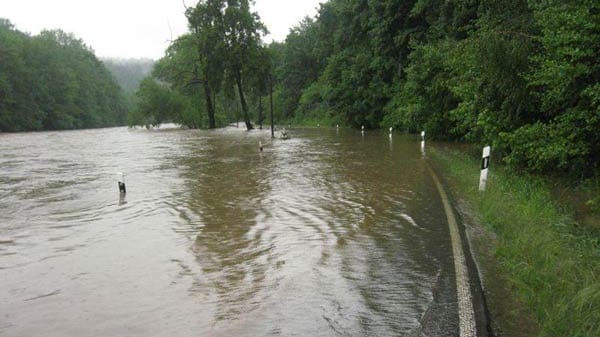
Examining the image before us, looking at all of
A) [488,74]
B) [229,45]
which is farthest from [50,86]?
[488,74]

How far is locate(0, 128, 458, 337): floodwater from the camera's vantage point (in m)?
4.48

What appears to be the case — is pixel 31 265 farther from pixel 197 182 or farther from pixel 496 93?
pixel 496 93

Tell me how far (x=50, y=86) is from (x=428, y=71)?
3280 inches

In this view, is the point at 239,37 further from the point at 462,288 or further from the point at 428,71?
the point at 462,288

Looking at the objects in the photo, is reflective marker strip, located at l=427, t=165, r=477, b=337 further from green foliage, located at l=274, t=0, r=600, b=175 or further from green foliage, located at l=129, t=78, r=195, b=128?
green foliage, located at l=129, t=78, r=195, b=128

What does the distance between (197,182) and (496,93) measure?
369 inches

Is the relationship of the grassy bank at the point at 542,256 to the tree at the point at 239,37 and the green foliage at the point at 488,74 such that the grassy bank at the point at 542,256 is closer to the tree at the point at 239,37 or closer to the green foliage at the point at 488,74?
the green foliage at the point at 488,74

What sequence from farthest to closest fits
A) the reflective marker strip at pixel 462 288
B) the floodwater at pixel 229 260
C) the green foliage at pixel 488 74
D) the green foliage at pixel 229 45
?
the green foliage at pixel 229 45, the green foliage at pixel 488 74, the floodwater at pixel 229 260, the reflective marker strip at pixel 462 288

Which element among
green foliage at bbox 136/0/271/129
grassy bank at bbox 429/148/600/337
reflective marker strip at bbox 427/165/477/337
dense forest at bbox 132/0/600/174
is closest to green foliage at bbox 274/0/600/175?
dense forest at bbox 132/0/600/174

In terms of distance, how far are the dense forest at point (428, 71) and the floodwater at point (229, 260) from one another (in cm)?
Answer: 362

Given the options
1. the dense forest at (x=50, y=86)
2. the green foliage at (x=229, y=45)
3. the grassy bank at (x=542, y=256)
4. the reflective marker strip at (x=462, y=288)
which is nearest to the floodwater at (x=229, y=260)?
the reflective marker strip at (x=462, y=288)

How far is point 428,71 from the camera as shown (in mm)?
23703

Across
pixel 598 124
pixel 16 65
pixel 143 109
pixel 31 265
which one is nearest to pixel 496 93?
pixel 598 124

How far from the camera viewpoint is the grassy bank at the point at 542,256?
4121 mm
